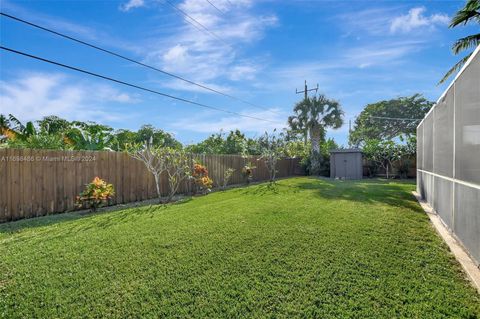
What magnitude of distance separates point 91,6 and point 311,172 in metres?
16.6

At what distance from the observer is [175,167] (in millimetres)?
10438

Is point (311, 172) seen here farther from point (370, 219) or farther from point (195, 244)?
point (195, 244)

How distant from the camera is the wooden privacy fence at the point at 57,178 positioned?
6.43 meters

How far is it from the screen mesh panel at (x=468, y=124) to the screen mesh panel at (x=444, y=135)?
0.48 meters

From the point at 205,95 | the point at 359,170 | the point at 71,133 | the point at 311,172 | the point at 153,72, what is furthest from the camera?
the point at 311,172

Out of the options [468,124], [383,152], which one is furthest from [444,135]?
[383,152]

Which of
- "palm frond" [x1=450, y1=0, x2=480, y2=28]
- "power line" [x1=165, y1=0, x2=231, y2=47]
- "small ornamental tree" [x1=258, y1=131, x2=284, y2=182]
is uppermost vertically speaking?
"power line" [x1=165, y1=0, x2=231, y2=47]

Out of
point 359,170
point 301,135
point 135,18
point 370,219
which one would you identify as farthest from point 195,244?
point 301,135

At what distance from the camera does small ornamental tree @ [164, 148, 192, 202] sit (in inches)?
388

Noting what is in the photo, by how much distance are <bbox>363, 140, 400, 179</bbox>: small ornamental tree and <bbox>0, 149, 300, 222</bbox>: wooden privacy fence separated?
47.1 feet

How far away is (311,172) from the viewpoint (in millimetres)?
20125

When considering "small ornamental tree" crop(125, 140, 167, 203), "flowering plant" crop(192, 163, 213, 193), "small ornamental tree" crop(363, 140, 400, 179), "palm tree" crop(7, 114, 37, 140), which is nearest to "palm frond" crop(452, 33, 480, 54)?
"small ornamental tree" crop(363, 140, 400, 179)

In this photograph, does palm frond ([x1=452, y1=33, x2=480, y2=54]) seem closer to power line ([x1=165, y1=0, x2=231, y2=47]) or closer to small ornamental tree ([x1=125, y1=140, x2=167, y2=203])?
power line ([x1=165, y1=0, x2=231, y2=47])

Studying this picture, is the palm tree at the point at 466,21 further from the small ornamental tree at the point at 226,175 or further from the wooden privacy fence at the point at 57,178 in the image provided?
the wooden privacy fence at the point at 57,178
